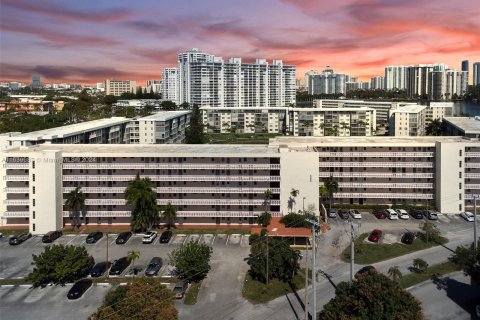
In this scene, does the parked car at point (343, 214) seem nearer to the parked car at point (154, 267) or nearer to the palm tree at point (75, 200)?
the parked car at point (154, 267)

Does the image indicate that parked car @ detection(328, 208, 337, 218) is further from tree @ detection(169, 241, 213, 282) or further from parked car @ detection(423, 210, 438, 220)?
tree @ detection(169, 241, 213, 282)

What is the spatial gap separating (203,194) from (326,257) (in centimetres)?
1399

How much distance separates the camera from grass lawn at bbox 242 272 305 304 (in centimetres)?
3064

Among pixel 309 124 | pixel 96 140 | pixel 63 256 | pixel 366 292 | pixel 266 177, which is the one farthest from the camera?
pixel 309 124

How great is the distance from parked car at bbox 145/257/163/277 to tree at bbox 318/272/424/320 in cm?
1489

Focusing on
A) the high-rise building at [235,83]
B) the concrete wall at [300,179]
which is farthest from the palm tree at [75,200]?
the high-rise building at [235,83]

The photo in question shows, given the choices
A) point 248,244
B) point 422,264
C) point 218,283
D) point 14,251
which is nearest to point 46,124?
point 14,251

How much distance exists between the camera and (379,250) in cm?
3891

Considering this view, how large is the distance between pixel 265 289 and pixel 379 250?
12.2 m

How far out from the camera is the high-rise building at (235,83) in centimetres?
16412

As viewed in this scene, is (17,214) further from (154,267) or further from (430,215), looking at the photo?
(430,215)

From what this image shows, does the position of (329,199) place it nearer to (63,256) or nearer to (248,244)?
(248,244)

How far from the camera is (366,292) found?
22812 mm

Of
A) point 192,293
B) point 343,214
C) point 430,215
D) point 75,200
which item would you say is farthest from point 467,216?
point 75,200
